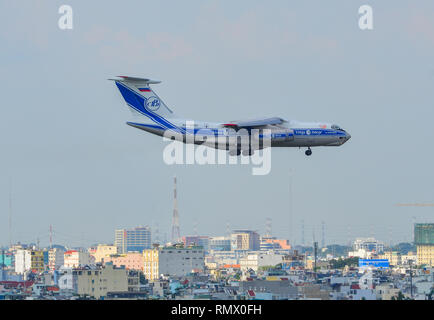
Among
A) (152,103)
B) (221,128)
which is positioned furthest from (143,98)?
(221,128)

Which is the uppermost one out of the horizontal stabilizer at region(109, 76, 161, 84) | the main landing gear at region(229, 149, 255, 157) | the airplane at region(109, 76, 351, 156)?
the horizontal stabilizer at region(109, 76, 161, 84)

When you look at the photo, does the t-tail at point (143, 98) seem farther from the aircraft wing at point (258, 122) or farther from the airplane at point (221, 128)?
the aircraft wing at point (258, 122)

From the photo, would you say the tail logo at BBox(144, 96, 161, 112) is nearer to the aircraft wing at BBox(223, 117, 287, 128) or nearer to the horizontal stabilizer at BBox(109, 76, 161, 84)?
the horizontal stabilizer at BBox(109, 76, 161, 84)

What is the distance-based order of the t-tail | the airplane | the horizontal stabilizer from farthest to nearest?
1. the horizontal stabilizer
2. the t-tail
3. the airplane

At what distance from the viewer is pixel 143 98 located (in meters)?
66.6

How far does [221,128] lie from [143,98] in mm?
6337

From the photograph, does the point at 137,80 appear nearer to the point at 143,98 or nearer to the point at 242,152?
the point at 143,98

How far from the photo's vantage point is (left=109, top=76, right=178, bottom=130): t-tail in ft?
213

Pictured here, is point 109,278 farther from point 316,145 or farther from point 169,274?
point 316,145

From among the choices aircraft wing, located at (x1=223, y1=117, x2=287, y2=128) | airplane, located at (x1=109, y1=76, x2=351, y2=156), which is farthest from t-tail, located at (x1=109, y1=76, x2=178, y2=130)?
aircraft wing, located at (x1=223, y1=117, x2=287, y2=128)
